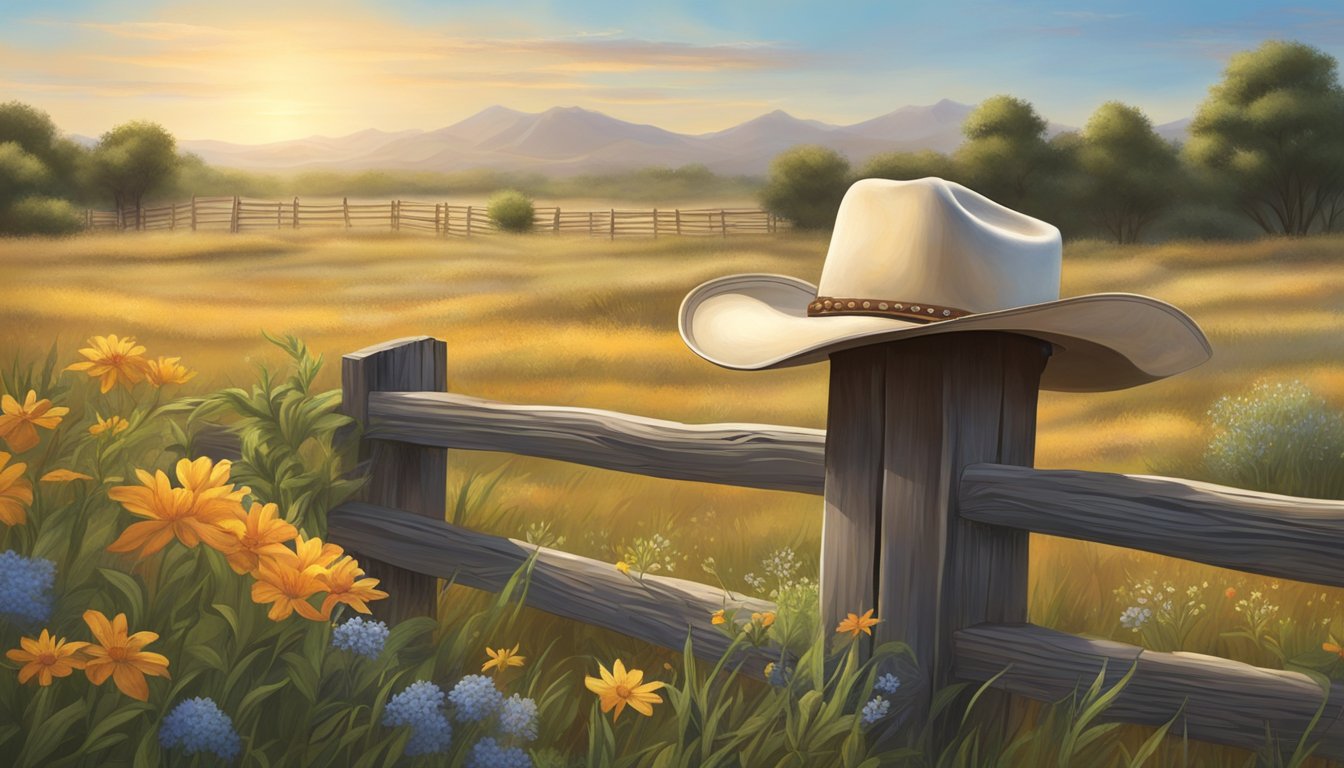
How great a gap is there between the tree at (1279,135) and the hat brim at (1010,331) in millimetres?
29926

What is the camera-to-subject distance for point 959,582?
2875 millimetres

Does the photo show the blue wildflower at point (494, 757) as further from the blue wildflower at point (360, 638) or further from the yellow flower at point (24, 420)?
the yellow flower at point (24, 420)

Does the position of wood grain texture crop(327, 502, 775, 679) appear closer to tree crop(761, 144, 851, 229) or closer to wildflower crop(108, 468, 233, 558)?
wildflower crop(108, 468, 233, 558)

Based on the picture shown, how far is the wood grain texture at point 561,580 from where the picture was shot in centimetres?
325

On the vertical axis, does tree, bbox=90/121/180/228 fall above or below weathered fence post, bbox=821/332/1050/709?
above

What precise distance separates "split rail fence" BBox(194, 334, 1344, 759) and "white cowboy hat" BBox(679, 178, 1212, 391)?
4.3 inches

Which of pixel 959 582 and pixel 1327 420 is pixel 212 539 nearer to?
pixel 959 582

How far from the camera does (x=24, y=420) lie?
93.1 inches

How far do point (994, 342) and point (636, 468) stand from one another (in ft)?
3.68

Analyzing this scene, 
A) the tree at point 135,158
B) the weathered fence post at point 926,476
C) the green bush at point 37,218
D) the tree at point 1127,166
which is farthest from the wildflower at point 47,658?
the tree at point 135,158

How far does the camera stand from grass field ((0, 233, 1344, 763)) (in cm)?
479

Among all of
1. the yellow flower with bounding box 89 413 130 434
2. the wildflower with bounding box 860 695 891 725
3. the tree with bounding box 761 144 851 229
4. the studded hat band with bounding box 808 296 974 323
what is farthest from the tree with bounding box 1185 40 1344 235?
the yellow flower with bounding box 89 413 130 434

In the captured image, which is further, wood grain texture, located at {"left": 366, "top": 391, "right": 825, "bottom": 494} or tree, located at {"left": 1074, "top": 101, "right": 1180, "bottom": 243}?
tree, located at {"left": 1074, "top": 101, "right": 1180, "bottom": 243}

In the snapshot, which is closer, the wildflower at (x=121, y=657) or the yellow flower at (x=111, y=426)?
the wildflower at (x=121, y=657)
